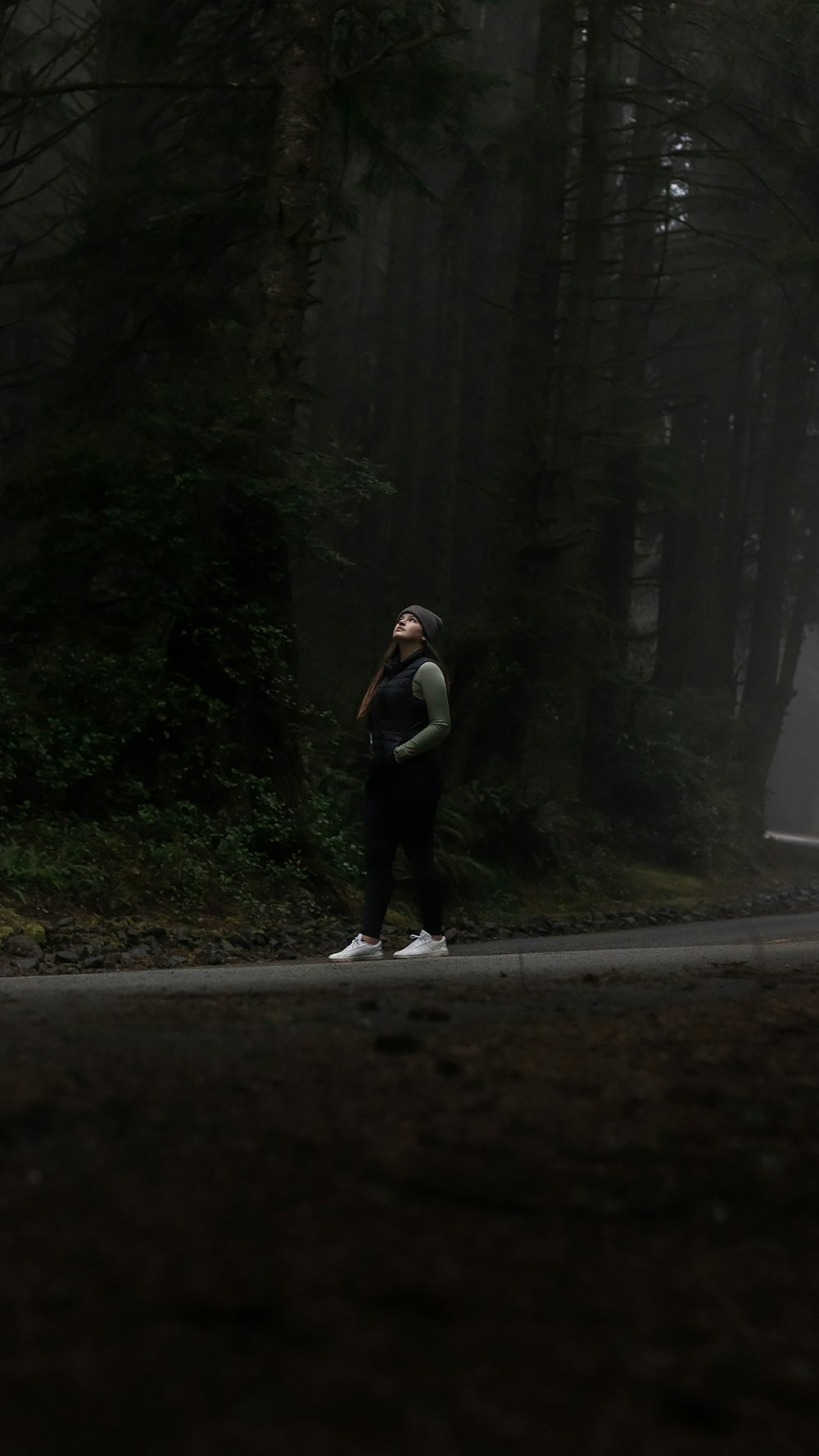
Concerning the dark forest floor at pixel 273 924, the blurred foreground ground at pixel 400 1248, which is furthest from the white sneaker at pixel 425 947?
the blurred foreground ground at pixel 400 1248

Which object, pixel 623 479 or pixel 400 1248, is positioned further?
pixel 623 479

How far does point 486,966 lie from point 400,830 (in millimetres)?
1089

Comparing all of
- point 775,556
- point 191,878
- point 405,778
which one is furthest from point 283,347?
point 775,556

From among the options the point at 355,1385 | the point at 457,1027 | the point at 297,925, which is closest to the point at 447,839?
the point at 297,925

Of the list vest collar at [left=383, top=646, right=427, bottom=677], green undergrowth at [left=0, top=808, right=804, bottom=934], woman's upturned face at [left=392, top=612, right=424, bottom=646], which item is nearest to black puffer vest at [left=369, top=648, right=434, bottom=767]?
vest collar at [left=383, top=646, right=427, bottom=677]

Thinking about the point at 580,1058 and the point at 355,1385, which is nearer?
the point at 355,1385

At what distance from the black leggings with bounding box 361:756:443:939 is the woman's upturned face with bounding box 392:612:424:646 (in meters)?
0.73

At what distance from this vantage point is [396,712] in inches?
384

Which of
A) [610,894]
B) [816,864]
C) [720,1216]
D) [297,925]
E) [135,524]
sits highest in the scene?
[135,524]

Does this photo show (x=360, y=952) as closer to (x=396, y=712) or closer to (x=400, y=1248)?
(x=396, y=712)

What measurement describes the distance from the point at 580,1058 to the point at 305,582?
25.1 metres

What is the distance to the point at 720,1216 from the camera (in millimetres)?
3322

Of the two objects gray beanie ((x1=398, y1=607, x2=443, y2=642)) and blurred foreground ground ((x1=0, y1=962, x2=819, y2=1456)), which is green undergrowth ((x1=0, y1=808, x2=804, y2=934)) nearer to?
gray beanie ((x1=398, y1=607, x2=443, y2=642))

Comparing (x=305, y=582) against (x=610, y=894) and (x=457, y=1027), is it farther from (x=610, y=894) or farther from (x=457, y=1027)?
(x=457, y=1027)
